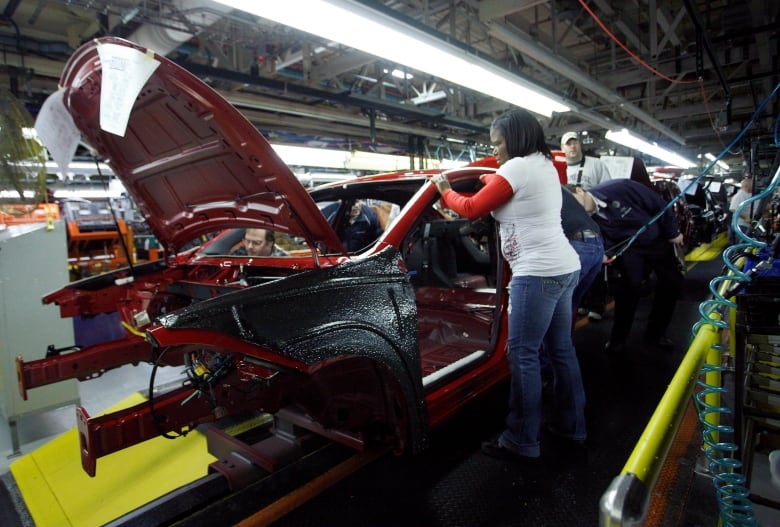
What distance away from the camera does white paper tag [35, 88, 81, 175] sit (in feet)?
6.26

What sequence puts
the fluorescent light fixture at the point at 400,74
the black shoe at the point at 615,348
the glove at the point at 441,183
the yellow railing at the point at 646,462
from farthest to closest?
the fluorescent light fixture at the point at 400,74, the black shoe at the point at 615,348, the glove at the point at 441,183, the yellow railing at the point at 646,462

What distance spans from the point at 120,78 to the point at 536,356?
2104 millimetres

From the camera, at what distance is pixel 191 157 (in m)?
1.95

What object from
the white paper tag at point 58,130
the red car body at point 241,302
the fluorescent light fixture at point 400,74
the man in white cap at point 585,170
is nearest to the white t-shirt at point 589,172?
the man in white cap at point 585,170

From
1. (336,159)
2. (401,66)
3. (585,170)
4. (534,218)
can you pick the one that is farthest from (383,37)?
(336,159)

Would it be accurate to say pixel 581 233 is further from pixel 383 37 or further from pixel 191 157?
pixel 191 157

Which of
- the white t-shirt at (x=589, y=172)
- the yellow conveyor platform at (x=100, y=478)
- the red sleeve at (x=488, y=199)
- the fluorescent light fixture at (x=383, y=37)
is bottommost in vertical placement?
the yellow conveyor platform at (x=100, y=478)

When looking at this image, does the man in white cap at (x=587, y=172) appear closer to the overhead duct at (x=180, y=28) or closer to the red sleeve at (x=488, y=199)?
the red sleeve at (x=488, y=199)

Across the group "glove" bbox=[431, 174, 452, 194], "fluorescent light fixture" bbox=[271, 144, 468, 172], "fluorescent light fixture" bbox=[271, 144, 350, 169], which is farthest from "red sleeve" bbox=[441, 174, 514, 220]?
"fluorescent light fixture" bbox=[271, 144, 350, 169]

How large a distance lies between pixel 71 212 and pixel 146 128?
733 centimetres

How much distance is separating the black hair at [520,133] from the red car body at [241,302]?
42cm

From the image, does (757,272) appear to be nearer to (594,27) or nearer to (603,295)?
(603,295)

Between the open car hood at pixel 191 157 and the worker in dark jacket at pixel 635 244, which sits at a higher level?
the open car hood at pixel 191 157

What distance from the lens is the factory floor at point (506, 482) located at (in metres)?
2.02
